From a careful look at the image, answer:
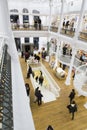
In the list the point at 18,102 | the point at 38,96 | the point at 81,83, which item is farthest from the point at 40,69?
the point at 18,102

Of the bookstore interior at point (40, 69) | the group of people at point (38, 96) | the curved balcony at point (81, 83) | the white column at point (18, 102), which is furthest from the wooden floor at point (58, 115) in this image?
the white column at point (18, 102)

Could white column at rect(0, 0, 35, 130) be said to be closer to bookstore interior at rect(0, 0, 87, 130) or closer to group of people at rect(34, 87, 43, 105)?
bookstore interior at rect(0, 0, 87, 130)

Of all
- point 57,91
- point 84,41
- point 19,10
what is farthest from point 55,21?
point 57,91

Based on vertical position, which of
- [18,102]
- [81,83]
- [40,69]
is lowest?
[40,69]

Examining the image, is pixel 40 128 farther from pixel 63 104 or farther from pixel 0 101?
pixel 0 101

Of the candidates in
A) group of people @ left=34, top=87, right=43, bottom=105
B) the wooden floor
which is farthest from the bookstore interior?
group of people @ left=34, top=87, right=43, bottom=105

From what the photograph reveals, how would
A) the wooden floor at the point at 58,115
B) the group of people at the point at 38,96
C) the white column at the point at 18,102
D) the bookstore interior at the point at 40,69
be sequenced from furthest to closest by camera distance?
1. the group of people at the point at 38,96
2. the wooden floor at the point at 58,115
3. the bookstore interior at the point at 40,69
4. the white column at the point at 18,102

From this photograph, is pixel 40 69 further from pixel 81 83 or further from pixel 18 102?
pixel 18 102

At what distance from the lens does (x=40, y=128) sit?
7031 mm

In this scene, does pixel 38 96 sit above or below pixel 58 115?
above

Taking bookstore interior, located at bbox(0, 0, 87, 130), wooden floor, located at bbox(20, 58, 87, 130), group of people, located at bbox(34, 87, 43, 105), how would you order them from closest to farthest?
bookstore interior, located at bbox(0, 0, 87, 130) → wooden floor, located at bbox(20, 58, 87, 130) → group of people, located at bbox(34, 87, 43, 105)

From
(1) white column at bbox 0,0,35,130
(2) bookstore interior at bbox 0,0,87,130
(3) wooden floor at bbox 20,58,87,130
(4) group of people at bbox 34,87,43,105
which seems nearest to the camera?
(1) white column at bbox 0,0,35,130

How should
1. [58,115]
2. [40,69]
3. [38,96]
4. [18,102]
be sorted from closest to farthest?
[18,102], [58,115], [38,96], [40,69]

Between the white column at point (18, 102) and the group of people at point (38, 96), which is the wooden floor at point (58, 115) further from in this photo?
the white column at point (18, 102)
